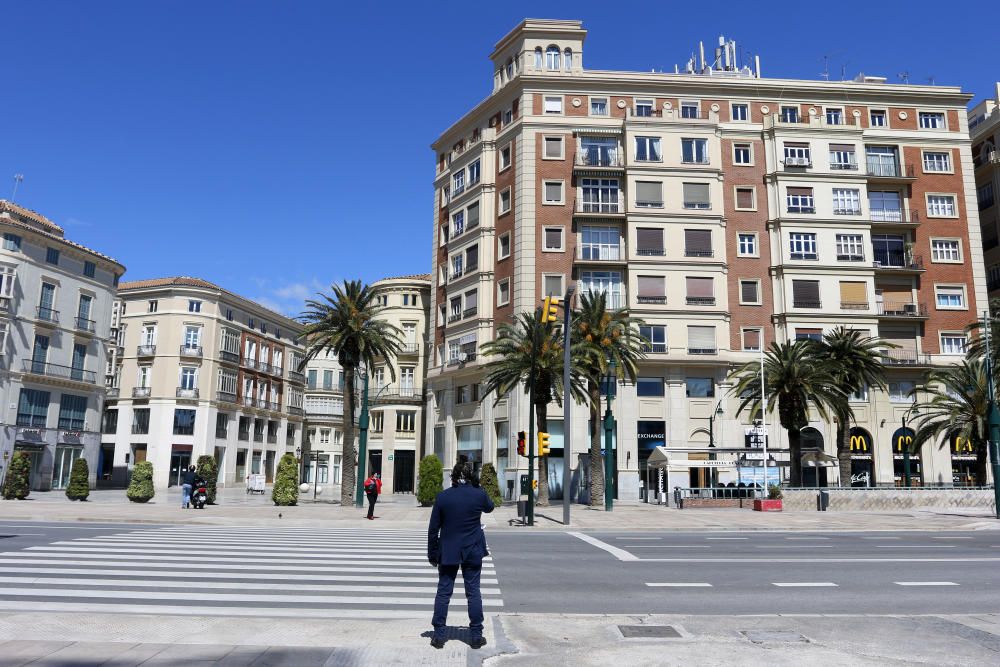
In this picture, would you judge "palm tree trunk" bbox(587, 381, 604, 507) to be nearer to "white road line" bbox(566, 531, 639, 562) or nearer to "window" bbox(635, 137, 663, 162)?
"white road line" bbox(566, 531, 639, 562)

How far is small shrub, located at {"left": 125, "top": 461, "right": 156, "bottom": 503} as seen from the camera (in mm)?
33719

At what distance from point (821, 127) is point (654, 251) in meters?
14.5

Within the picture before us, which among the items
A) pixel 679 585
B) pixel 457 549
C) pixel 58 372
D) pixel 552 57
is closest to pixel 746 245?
pixel 552 57

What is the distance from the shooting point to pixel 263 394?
232ft

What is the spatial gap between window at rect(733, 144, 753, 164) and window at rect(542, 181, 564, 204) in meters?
12.0

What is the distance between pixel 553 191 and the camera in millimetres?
49781

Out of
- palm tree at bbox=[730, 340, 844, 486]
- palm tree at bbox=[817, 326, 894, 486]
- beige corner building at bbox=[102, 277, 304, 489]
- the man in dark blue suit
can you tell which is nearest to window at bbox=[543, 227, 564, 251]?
palm tree at bbox=[730, 340, 844, 486]

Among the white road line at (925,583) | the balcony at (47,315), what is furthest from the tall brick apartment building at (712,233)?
the white road line at (925,583)

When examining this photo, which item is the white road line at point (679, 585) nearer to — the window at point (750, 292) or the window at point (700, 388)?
the window at point (700, 388)

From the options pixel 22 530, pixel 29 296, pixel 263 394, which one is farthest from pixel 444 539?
pixel 263 394

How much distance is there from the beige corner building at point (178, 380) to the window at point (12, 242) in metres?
14.8

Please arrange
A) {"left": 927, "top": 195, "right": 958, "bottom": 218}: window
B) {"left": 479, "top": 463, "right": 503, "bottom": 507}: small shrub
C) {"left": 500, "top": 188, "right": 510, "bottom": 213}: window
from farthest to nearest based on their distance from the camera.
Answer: {"left": 500, "top": 188, "right": 510, "bottom": 213}: window → {"left": 927, "top": 195, "right": 958, "bottom": 218}: window → {"left": 479, "top": 463, "right": 503, "bottom": 507}: small shrub

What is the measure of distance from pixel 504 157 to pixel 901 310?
28547 mm

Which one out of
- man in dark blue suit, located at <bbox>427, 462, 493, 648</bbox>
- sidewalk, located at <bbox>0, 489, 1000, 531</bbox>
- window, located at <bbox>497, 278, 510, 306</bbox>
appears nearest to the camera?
man in dark blue suit, located at <bbox>427, 462, 493, 648</bbox>
